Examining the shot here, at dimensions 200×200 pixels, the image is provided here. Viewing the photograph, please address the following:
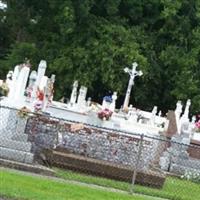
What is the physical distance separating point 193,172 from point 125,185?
20.0ft

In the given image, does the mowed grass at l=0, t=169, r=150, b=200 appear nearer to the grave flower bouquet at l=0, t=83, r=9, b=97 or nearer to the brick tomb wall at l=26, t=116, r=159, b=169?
the brick tomb wall at l=26, t=116, r=159, b=169

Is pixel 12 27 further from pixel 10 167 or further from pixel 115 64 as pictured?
pixel 10 167

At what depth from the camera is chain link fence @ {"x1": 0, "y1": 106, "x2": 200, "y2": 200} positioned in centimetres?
1833

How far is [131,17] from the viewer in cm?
5234

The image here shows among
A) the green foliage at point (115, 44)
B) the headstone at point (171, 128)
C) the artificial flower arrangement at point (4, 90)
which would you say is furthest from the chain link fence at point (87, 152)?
the green foliage at point (115, 44)

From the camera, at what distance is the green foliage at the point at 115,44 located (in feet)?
160

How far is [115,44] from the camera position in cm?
4966

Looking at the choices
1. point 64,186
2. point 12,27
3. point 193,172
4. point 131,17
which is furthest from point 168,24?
point 64,186

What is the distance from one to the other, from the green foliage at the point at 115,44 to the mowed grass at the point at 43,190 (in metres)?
32.7

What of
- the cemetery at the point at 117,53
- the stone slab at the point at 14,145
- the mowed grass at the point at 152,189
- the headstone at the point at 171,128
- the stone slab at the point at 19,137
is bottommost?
the mowed grass at the point at 152,189

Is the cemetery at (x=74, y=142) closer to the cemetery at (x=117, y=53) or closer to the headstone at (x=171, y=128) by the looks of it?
the headstone at (x=171, y=128)

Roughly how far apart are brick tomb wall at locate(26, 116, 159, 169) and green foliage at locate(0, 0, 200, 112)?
1067 inches

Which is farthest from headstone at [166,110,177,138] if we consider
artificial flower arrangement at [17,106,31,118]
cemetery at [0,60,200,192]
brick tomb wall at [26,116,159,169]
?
artificial flower arrangement at [17,106,31,118]

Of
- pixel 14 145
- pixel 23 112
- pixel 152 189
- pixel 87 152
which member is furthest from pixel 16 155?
pixel 152 189
